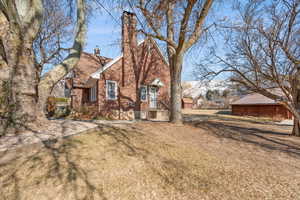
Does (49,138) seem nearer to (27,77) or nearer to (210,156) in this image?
(27,77)

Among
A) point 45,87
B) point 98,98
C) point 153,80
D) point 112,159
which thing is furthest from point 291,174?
point 153,80

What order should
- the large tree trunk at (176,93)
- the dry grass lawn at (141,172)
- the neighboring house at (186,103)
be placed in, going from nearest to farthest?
the dry grass lawn at (141,172)
the large tree trunk at (176,93)
the neighboring house at (186,103)

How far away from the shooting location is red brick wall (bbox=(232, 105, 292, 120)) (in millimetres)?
20219

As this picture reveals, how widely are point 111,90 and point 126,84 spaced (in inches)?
55.2

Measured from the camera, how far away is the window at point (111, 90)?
12.5m

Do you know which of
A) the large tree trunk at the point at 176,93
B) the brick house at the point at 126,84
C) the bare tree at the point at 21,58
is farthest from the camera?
the brick house at the point at 126,84

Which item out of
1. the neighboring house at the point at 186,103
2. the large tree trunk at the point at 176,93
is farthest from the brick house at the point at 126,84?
the neighboring house at the point at 186,103

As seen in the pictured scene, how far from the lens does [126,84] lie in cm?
1324

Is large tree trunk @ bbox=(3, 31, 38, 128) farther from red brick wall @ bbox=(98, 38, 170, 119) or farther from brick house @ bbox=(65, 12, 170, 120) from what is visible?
red brick wall @ bbox=(98, 38, 170, 119)

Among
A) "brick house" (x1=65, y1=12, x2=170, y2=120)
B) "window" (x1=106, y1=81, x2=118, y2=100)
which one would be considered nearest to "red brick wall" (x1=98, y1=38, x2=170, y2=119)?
"brick house" (x1=65, y1=12, x2=170, y2=120)

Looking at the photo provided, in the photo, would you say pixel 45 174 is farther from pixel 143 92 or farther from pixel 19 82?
pixel 143 92

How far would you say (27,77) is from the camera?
5258 millimetres

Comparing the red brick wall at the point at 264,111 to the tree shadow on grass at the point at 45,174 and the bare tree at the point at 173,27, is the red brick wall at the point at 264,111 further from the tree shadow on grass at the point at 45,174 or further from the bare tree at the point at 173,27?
the tree shadow on grass at the point at 45,174

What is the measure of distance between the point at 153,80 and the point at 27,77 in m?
11.0
